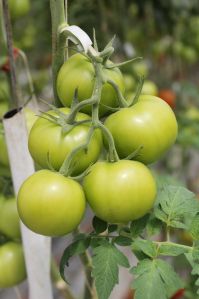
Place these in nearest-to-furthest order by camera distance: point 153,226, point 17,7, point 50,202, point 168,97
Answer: point 50,202
point 153,226
point 17,7
point 168,97

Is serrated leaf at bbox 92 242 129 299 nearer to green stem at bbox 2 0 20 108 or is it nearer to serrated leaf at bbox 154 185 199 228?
serrated leaf at bbox 154 185 199 228

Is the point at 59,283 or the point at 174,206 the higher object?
the point at 174,206

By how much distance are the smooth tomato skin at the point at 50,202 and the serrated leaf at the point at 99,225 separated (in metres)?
0.07

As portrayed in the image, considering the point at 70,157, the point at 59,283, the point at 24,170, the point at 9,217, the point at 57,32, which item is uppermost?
the point at 57,32

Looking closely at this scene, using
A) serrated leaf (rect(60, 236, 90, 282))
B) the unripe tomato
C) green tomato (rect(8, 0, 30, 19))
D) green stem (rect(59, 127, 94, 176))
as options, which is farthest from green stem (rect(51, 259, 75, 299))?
the unripe tomato

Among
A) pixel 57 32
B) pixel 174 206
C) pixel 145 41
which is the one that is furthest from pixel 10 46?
pixel 145 41

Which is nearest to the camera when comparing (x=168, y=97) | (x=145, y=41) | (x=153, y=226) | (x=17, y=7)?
(x=153, y=226)

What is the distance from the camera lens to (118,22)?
1.65 m

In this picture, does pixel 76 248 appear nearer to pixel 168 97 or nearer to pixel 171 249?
pixel 171 249

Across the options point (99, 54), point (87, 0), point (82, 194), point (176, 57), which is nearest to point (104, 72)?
point (99, 54)

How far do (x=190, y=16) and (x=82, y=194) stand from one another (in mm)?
1737

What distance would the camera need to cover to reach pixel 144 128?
1.78 feet

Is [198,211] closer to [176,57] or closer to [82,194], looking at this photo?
[82,194]

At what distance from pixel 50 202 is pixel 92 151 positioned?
8 centimetres
